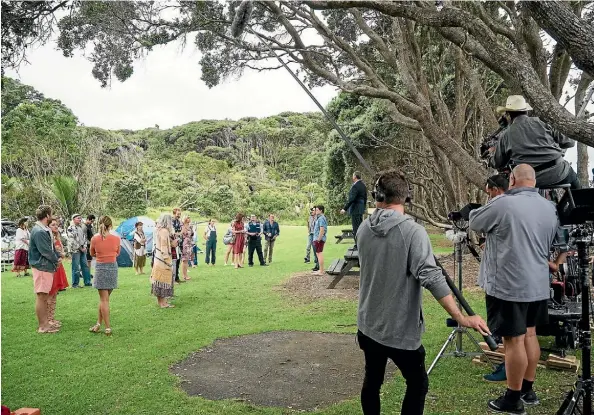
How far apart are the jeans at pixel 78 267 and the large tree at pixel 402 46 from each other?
192 inches

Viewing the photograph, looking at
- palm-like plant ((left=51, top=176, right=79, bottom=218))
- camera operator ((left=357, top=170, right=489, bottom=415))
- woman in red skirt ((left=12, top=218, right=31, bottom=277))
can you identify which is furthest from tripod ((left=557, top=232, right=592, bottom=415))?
palm-like plant ((left=51, top=176, right=79, bottom=218))

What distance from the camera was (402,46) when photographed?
404 inches

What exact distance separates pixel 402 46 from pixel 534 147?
6.24 m

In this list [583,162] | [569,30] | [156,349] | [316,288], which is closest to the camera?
[569,30]

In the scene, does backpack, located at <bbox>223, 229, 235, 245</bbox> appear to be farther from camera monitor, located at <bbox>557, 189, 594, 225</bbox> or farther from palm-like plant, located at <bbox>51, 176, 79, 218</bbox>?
camera monitor, located at <bbox>557, 189, 594, 225</bbox>

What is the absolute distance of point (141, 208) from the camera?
34688 mm

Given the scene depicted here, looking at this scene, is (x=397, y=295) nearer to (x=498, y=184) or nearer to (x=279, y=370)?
(x=498, y=184)

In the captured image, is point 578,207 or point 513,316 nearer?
point 578,207

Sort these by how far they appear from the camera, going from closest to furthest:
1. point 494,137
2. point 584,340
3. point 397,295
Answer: point 397,295
point 584,340
point 494,137

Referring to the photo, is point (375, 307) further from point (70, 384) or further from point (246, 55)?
point (246, 55)

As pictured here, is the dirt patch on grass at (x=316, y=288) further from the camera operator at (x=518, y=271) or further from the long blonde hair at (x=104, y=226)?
the camera operator at (x=518, y=271)

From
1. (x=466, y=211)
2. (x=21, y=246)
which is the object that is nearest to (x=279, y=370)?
(x=466, y=211)

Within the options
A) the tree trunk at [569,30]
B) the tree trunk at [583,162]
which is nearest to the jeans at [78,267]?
the tree trunk at [569,30]

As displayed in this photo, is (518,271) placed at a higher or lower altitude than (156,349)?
higher
